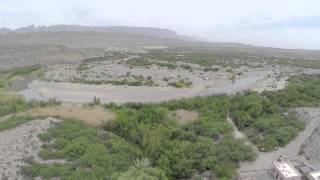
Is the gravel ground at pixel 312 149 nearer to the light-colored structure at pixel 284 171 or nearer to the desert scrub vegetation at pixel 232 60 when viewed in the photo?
the light-colored structure at pixel 284 171

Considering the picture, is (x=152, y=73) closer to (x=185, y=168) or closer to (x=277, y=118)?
(x=277, y=118)

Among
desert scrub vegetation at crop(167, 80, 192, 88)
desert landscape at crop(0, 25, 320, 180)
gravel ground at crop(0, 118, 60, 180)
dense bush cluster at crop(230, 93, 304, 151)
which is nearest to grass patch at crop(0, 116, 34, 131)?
desert landscape at crop(0, 25, 320, 180)

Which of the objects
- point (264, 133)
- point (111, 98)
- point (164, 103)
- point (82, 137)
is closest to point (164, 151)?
point (82, 137)

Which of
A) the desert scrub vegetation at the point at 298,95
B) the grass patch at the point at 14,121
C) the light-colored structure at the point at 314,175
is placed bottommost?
the grass patch at the point at 14,121

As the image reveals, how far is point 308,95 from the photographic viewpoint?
44.8 m

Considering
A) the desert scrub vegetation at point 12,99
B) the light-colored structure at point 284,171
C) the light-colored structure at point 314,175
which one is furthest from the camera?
the desert scrub vegetation at point 12,99

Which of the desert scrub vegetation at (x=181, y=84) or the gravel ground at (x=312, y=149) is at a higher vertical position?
the gravel ground at (x=312, y=149)

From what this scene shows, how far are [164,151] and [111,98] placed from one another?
54.9 ft

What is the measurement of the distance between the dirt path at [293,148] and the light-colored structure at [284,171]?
1555mm

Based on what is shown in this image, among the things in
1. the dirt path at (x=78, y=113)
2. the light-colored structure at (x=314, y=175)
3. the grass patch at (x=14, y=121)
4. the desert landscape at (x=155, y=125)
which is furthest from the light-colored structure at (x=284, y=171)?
the grass patch at (x=14, y=121)

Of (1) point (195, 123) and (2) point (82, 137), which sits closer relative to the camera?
(2) point (82, 137)

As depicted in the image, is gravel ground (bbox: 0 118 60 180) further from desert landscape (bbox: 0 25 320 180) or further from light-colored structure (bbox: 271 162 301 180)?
light-colored structure (bbox: 271 162 301 180)

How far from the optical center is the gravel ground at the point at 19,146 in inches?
990

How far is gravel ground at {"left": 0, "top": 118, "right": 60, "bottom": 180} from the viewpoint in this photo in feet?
82.5
